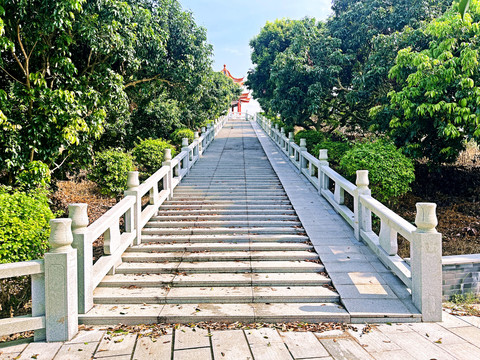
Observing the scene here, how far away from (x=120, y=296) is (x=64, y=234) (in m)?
1.24

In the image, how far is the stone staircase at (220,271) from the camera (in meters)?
4.41

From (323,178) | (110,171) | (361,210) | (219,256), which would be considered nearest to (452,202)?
(323,178)

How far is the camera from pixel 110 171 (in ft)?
34.7

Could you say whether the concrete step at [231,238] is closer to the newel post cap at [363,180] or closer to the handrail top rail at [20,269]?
the newel post cap at [363,180]

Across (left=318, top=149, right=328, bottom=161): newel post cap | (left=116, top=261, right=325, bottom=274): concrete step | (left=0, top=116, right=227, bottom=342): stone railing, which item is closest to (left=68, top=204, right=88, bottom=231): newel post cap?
(left=0, top=116, right=227, bottom=342): stone railing

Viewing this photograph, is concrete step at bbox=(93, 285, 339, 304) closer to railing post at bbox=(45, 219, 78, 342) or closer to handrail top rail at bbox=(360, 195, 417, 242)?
railing post at bbox=(45, 219, 78, 342)

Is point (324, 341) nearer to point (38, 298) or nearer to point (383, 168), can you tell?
point (38, 298)

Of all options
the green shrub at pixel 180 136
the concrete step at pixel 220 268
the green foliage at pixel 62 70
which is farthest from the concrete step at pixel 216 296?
the green shrub at pixel 180 136

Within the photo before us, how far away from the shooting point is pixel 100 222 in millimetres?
5059

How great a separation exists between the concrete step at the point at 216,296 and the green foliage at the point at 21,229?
3.97ft

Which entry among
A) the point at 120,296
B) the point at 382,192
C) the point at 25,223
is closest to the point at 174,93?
the point at 382,192

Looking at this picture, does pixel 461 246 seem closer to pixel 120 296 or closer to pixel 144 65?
pixel 120 296

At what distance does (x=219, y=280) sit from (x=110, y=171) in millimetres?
6642

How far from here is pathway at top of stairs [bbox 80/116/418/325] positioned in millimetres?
4410
